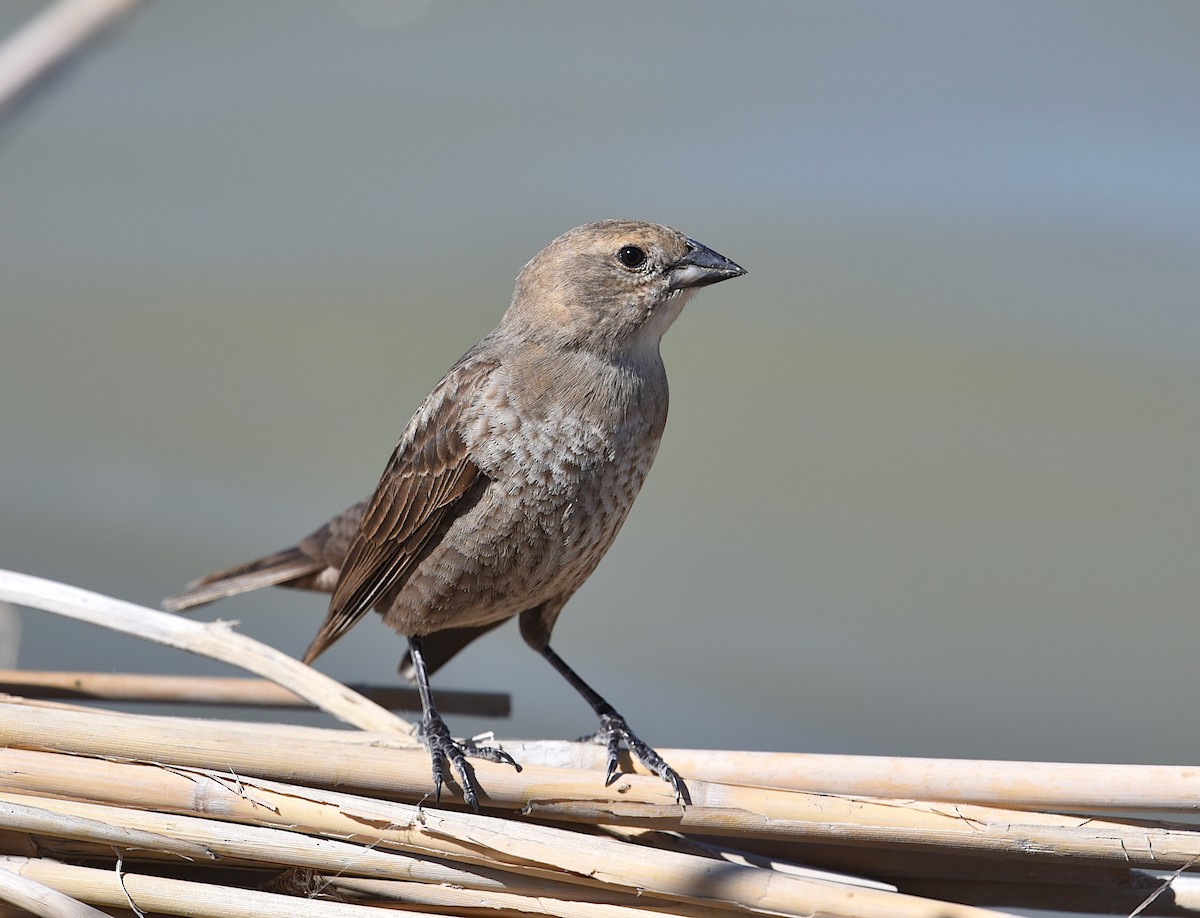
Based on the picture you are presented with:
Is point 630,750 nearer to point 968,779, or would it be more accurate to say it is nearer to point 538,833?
point 538,833

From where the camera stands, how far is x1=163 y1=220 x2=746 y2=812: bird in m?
2.63

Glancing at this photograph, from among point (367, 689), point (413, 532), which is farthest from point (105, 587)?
point (413, 532)

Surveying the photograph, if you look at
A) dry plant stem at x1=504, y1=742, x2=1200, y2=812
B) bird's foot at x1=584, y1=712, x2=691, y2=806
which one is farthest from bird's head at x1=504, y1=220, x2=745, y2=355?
dry plant stem at x1=504, y1=742, x2=1200, y2=812

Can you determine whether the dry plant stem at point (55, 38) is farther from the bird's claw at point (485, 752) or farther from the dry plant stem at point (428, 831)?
the bird's claw at point (485, 752)

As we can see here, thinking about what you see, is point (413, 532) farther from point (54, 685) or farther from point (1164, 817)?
point (1164, 817)

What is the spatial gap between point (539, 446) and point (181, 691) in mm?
998

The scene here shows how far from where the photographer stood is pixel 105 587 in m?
4.57

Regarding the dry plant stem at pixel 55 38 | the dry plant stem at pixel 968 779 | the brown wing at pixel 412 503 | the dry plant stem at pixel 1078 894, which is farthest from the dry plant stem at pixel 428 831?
the dry plant stem at pixel 55 38

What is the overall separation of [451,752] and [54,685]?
1.01 meters

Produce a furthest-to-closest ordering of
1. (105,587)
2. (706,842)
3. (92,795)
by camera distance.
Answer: (105,587)
(706,842)
(92,795)

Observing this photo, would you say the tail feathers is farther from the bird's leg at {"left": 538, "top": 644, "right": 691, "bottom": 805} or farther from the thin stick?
the bird's leg at {"left": 538, "top": 644, "right": 691, "bottom": 805}

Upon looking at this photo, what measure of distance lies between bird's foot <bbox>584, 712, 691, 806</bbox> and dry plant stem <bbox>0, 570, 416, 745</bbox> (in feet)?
1.27

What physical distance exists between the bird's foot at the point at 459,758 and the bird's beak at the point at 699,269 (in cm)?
104

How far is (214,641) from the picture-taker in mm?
2490
